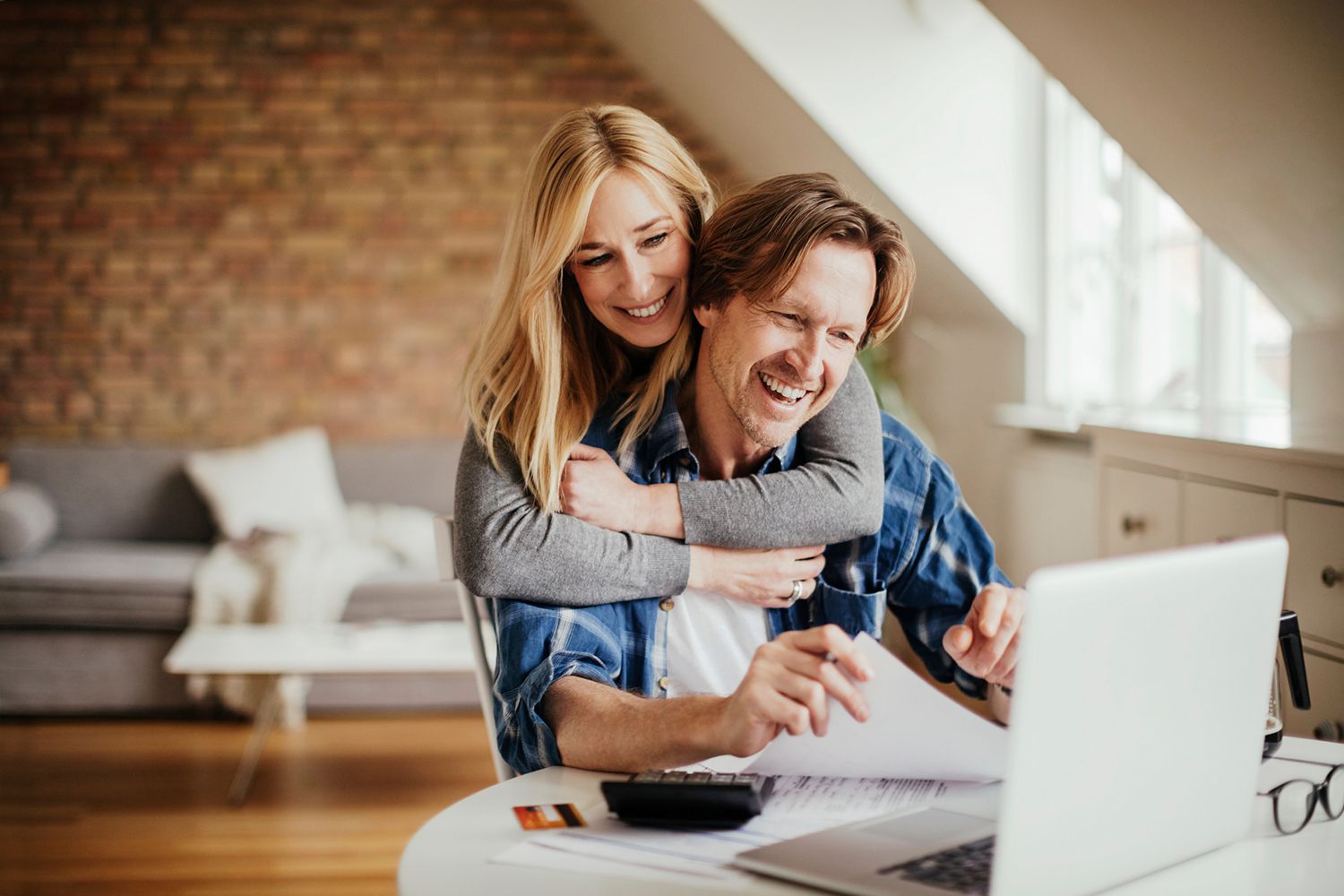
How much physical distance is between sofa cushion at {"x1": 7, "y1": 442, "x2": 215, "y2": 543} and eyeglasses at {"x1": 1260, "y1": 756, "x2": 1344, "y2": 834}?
4.28 m

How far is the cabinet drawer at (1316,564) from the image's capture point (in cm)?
151

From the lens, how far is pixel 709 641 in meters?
1.36

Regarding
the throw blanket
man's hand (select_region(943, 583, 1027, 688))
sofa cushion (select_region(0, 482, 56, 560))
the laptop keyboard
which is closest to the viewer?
the laptop keyboard

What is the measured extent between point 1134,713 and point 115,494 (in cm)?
456

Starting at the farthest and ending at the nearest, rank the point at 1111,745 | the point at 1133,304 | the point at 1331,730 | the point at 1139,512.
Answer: the point at 1133,304 < the point at 1139,512 < the point at 1331,730 < the point at 1111,745

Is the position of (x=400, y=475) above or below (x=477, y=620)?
above

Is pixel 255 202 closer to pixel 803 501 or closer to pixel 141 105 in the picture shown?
pixel 141 105

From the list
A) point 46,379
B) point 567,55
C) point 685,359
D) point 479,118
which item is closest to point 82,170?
point 46,379

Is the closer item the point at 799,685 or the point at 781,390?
the point at 799,685

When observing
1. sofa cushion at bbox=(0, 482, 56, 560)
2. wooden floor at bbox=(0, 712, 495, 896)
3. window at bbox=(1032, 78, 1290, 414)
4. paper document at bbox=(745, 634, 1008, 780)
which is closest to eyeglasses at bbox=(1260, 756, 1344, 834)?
paper document at bbox=(745, 634, 1008, 780)

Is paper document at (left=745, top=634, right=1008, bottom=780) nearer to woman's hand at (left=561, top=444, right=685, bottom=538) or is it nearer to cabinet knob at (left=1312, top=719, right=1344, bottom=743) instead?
woman's hand at (left=561, top=444, right=685, bottom=538)

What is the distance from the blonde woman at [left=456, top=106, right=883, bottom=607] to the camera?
1.23 metres

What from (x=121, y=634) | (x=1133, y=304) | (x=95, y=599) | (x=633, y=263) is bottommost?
(x=121, y=634)

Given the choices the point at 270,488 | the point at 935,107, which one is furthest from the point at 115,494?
the point at 935,107
